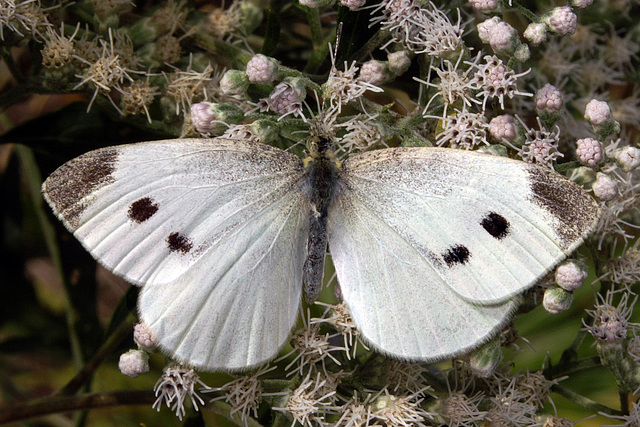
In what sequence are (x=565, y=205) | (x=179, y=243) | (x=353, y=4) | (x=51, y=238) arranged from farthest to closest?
(x=51, y=238)
(x=353, y=4)
(x=179, y=243)
(x=565, y=205)

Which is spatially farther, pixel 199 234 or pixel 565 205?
pixel 199 234

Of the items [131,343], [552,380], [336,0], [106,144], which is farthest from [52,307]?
[552,380]

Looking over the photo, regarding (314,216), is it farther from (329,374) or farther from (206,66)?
(206,66)

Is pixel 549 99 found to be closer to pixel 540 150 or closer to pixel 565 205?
pixel 540 150

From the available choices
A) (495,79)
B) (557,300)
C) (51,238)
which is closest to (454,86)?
(495,79)

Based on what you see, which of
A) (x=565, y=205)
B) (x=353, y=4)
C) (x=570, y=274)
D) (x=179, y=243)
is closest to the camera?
(x=565, y=205)

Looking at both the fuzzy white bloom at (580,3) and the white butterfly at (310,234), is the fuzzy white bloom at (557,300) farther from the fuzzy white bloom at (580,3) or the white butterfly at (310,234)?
the fuzzy white bloom at (580,3)
